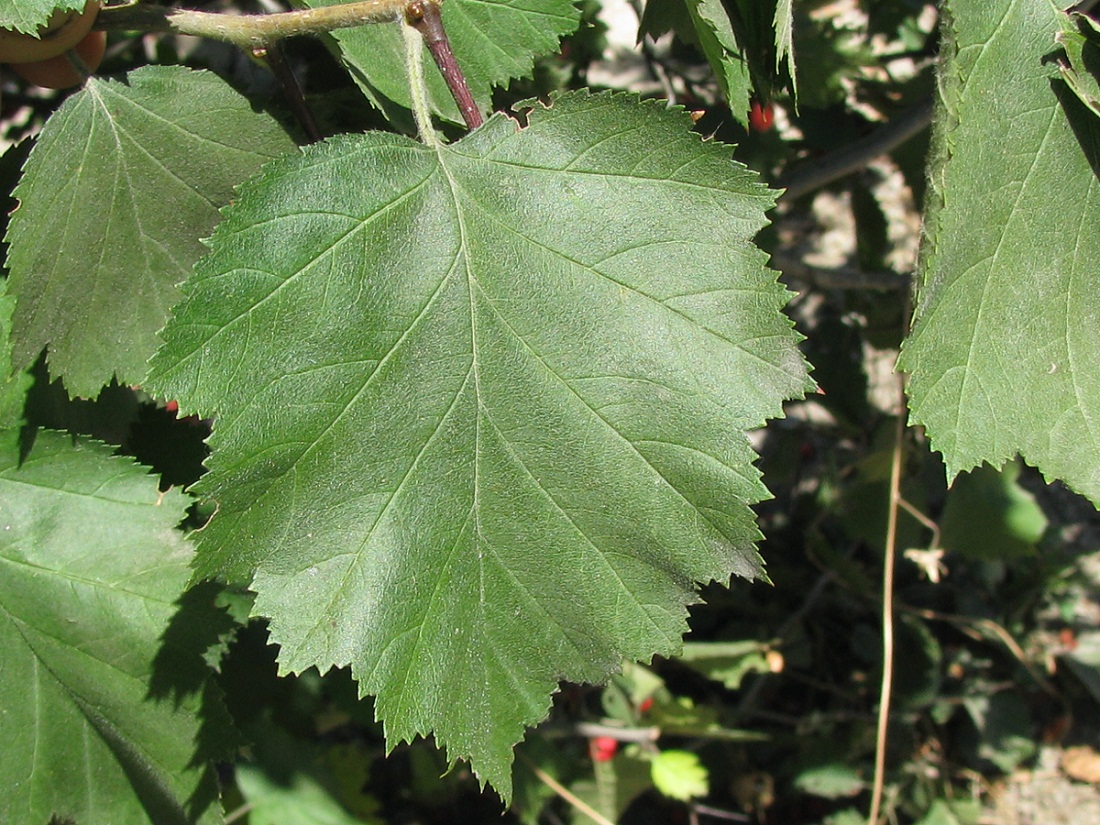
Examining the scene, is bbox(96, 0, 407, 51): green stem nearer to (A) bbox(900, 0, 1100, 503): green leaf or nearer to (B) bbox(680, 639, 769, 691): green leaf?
(A) bbox(900, 0, 1100, 503): green leaf

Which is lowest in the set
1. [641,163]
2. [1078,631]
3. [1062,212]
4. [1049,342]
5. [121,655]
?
[1078,631]

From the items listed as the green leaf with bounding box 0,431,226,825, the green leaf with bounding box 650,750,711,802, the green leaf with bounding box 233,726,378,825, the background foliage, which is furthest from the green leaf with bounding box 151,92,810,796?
the green leaf with bounding box 650,750,711,802

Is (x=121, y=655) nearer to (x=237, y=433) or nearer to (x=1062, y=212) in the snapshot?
(x=237, y=433)

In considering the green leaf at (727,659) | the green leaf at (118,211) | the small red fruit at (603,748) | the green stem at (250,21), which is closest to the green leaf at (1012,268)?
the green stem at (250,21)

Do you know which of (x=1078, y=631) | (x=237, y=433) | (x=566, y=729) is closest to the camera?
(x=237, y=433)

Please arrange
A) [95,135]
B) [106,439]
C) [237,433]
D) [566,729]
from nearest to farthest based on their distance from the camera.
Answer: [237,433], [95,135], [106,439], [566,729]

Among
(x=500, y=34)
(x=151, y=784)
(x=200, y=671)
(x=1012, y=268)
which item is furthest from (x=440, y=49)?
(x=151, y=784)

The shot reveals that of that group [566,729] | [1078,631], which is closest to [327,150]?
[566,729]
